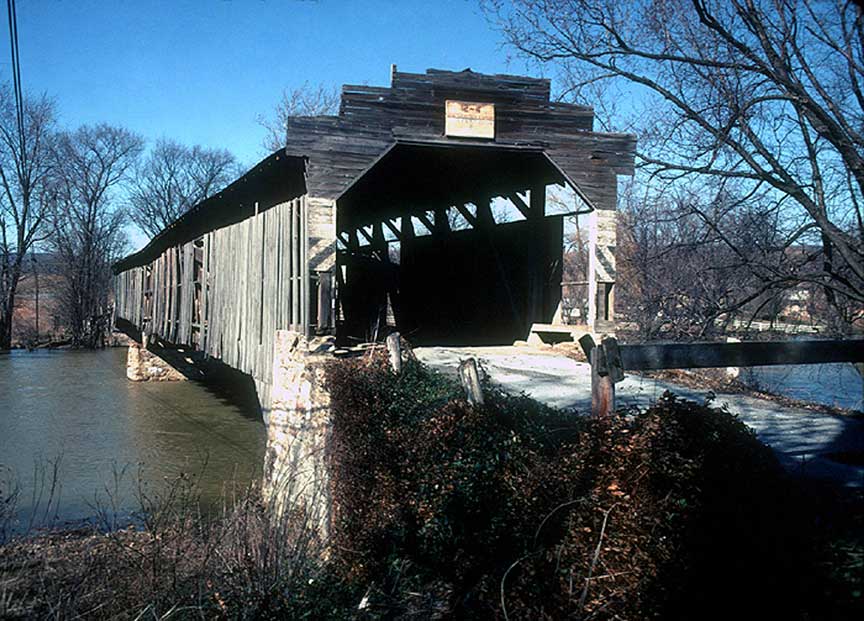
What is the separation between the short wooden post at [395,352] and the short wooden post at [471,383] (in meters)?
1.60

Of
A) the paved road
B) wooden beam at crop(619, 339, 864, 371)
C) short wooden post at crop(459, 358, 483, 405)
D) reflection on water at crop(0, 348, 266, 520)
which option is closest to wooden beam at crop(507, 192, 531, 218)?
the paved road

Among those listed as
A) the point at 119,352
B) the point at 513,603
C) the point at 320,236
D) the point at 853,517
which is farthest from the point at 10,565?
the point at 119,352

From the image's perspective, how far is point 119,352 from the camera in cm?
4350

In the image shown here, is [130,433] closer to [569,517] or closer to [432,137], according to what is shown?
[432,137]

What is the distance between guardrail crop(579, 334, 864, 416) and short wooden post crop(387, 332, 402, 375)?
9.87 feet

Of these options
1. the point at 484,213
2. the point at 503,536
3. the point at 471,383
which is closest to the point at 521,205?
the point at 484,213

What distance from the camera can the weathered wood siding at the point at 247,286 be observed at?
10594 millimetres

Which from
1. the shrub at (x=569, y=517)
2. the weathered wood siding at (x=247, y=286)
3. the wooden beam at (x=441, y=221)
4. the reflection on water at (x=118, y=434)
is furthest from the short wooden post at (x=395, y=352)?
the wooden beam at (x=441, y=221)

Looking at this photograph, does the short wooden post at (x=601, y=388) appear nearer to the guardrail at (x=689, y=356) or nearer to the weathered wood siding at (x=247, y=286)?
the guardrail at (x=689, y=356)

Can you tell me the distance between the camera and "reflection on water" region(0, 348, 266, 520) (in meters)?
13.1

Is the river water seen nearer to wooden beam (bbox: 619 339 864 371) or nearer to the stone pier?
the stone pier

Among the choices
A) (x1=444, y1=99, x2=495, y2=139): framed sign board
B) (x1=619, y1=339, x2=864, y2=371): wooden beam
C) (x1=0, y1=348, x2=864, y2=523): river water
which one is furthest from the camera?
(x1=0, y1=348, x2=864, y2=523): river water

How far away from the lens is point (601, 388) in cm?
530

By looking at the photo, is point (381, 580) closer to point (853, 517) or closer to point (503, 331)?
point (853, 517)
